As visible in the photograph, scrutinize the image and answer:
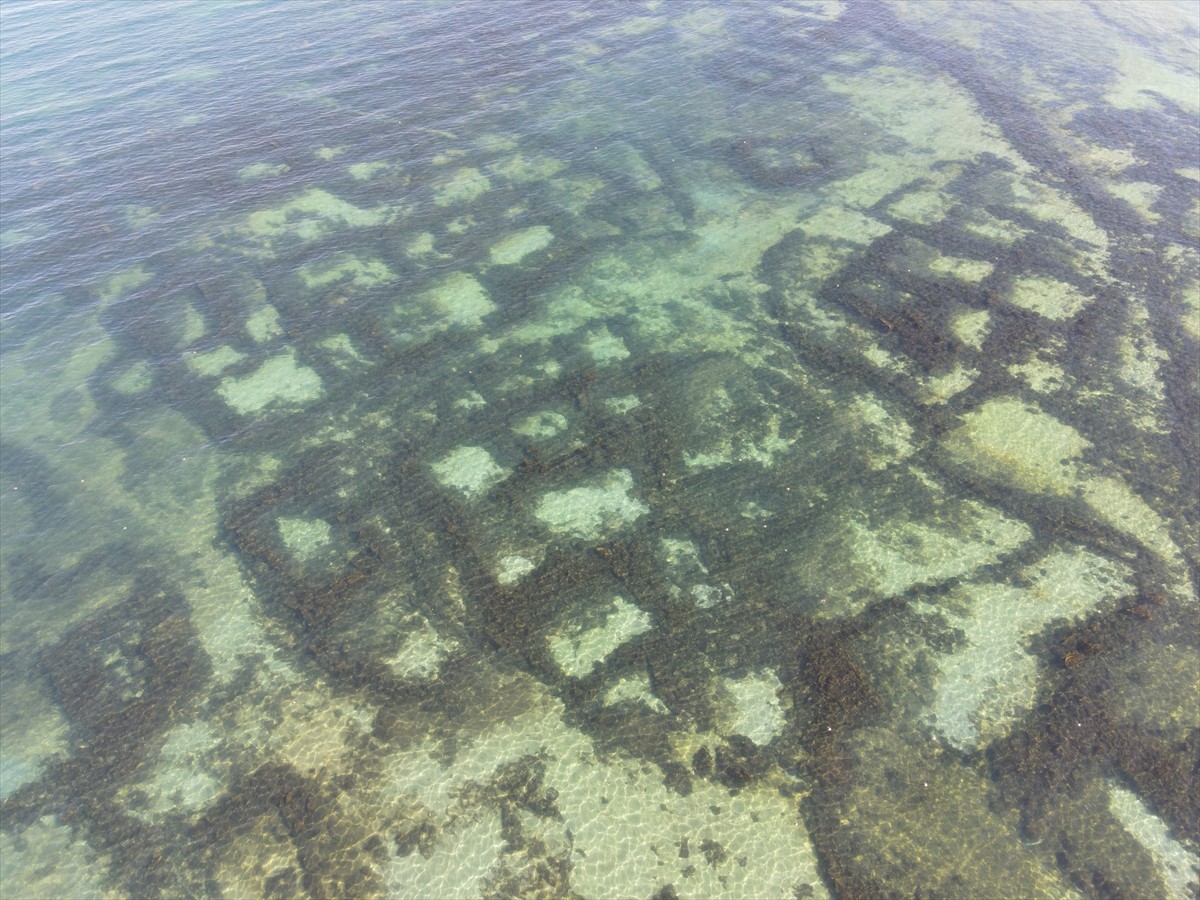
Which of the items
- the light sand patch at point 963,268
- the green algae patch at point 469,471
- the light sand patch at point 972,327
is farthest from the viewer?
the light sand patch at point 963,268

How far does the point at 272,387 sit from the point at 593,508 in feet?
36.0

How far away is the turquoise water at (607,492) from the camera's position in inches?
532

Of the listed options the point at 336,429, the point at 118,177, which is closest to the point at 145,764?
the point at 336,429

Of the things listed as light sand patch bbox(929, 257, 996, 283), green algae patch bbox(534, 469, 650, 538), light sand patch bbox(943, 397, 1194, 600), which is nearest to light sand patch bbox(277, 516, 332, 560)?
green algae patch bbox(534, 469, 650, 538)

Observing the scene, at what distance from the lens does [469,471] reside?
1947 cm

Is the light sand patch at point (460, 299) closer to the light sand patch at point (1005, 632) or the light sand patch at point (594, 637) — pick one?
the light sand patch at point (594, 637)

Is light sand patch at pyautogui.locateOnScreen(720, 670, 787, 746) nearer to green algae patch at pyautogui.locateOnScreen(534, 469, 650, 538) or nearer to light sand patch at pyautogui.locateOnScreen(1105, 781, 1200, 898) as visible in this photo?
green algae patch at pyautogui.locateOnScreen(534, 469, 650, 538)

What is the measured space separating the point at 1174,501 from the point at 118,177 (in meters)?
39.5

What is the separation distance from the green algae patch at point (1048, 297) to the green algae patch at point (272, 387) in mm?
22683

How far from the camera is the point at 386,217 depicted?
28047 mm

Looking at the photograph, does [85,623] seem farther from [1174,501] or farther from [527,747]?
[1174,501]

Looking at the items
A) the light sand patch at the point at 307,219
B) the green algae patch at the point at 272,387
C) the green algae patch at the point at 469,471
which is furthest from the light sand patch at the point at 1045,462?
the light sand patch at the point at 307,219

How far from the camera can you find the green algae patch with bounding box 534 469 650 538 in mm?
18125

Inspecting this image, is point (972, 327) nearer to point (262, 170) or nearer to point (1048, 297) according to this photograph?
point (1048, 297)
